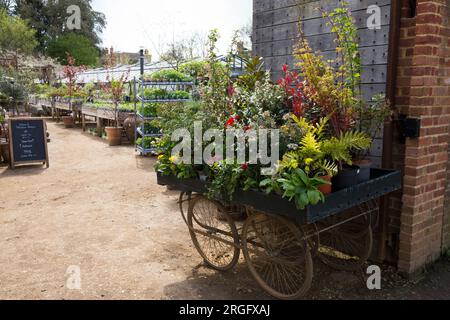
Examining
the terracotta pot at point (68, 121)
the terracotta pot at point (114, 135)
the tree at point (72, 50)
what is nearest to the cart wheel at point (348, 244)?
the terracotta pot at point (114, 135)

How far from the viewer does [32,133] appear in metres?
8.18

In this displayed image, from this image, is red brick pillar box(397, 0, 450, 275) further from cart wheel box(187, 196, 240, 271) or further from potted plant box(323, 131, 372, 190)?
→ cart wheel box(187, 196, 240, 271)

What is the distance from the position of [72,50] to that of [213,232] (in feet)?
113

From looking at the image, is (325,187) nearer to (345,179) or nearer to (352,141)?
(345,179)

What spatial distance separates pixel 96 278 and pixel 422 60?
3.05 m

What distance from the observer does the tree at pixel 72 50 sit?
113 ft

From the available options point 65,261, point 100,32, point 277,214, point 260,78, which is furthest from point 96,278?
point 100,32

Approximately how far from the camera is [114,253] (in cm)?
399

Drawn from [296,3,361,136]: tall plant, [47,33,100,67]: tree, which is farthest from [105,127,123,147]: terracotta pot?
[47,33,100,67]: tree

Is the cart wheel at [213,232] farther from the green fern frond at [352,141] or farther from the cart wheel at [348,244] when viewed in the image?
the green fern frond at [352,141]

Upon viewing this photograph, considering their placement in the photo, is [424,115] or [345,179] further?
[424,115]

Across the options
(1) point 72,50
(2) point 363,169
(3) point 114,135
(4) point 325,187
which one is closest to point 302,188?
(4) point 325,187

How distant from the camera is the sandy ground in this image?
10.6ft

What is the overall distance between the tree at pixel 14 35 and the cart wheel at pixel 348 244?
28968mm
